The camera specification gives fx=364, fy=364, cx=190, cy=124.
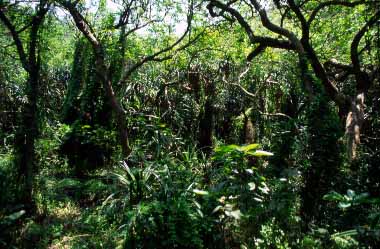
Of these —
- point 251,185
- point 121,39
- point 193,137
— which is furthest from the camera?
point 193,137

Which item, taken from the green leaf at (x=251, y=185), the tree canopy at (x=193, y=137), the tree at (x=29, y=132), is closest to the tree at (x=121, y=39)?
the tree canopy at (x=193, y=137)

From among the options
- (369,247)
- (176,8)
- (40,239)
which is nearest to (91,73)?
(176,8)

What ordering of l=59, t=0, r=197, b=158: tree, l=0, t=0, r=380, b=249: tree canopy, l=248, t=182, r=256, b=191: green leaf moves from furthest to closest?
l=59, t=0, r=197, b=158: tree < l=0, t=0, r=380, b=249: tree canopy < l=248, t=182, r=256, b=191: green leaf

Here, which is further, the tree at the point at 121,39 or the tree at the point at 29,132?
the tree at the point at 121,39

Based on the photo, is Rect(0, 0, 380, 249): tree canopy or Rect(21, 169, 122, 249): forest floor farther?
Rect(21, 169, 122, 249): forest floor

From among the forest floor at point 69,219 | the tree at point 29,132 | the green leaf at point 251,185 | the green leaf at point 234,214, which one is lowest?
the forest floor at point 69,219

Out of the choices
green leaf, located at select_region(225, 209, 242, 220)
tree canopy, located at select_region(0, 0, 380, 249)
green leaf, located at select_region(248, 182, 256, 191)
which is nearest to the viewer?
green leaf, located at select_region(225, 209, 242, 220)

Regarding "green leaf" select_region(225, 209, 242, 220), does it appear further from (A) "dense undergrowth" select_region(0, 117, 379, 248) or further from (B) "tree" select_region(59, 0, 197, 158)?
(B) "tree" select_region(59, 0, 197, 158)

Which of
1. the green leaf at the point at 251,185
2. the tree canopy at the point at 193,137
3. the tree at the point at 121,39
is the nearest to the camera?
the green leaf at the point at 251,185

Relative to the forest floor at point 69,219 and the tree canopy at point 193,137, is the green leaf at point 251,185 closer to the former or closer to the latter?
the tree canopy at point 193,137

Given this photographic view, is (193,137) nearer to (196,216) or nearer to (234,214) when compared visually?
(196,216)

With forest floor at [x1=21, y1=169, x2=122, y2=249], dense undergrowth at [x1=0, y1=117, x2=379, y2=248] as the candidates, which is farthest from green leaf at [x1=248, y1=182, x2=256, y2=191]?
forest floor at [x1=21, y1=169, x2=122, y2=249]

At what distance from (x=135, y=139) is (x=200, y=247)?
4.20 meters

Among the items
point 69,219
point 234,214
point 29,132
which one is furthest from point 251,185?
point 29,132
